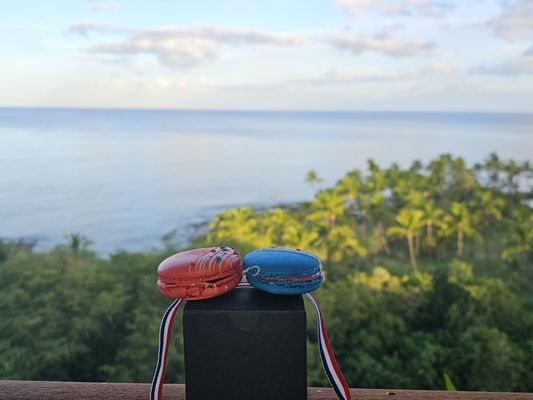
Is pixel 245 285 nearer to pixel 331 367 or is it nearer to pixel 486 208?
pixel 331 367

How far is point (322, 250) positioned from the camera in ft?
57.8

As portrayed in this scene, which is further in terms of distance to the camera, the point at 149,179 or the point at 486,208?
the point at 149,179

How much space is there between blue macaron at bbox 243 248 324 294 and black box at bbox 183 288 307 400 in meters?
0.04

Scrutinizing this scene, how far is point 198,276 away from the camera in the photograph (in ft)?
3.45

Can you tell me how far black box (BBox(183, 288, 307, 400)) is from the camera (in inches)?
40.6

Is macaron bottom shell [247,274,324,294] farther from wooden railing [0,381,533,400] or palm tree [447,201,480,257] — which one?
palm tree [447,201,480,257]

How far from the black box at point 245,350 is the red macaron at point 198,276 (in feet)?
0.10

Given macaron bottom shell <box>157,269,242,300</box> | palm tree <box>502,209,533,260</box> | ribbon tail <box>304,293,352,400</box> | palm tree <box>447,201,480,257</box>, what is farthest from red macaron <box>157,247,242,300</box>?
palm tree <box>447,201,480,257</box>

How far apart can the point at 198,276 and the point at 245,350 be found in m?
0.18

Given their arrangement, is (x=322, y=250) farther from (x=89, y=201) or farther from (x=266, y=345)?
(x=89, y=201)

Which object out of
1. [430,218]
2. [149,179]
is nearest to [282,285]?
[430,218]

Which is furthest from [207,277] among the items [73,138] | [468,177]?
[73,138]

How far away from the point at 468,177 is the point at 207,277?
26.7 metres

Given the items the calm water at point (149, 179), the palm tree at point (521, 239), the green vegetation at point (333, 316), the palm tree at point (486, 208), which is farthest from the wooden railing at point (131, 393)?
the calm water at point (149, 179)
